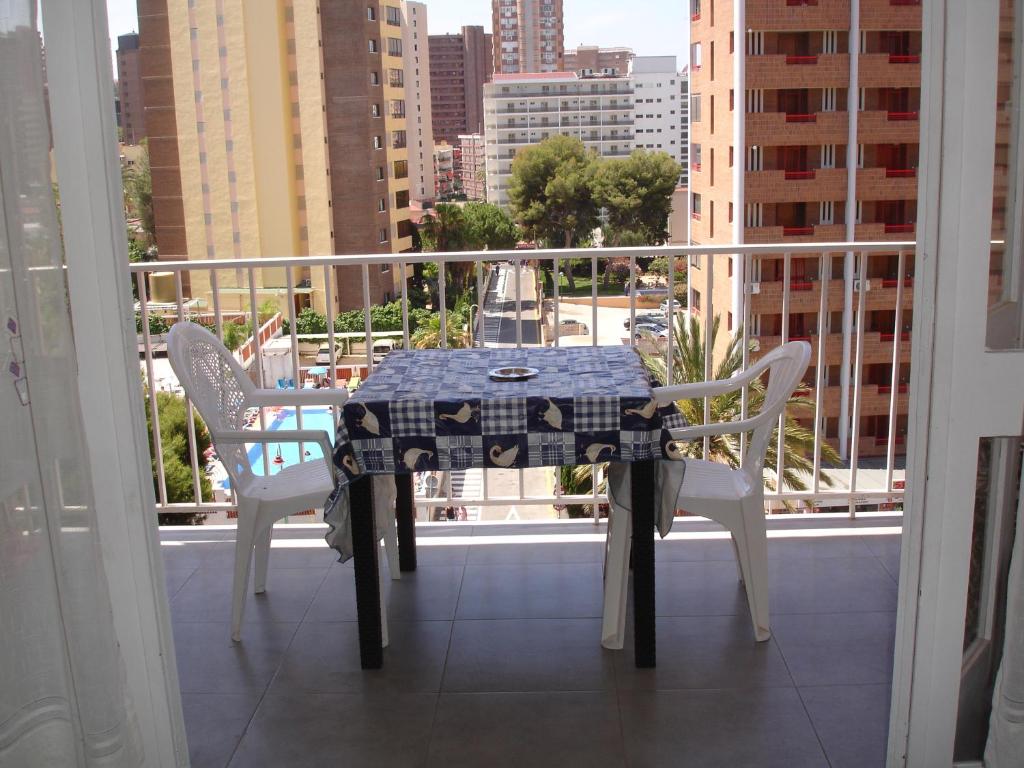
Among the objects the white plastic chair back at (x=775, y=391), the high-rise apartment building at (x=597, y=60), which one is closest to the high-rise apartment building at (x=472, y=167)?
the high-rise apartment building at (x=597, y=60)

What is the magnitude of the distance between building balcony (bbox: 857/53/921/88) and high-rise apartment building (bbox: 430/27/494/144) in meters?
49.1

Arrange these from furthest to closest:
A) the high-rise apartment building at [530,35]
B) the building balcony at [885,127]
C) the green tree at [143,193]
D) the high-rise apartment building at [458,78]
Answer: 1. the high-rise apartment building at [458,78]
2. the high-rise apartment building at [530,35]
3. the green tree at [143,193]
4. the building balcony at [885,127]

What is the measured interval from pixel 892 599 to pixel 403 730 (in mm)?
1548

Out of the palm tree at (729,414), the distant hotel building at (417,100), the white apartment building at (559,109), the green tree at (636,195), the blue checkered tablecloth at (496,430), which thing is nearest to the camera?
the blue checkered tablecloth at (496,430)

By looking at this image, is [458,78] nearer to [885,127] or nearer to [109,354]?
[885,127]

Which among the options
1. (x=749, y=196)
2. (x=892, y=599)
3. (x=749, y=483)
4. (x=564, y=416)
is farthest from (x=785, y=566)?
(x=749, y=196)

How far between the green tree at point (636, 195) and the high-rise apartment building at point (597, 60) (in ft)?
71.6

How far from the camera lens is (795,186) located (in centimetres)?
2691

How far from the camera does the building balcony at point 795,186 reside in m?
26.6

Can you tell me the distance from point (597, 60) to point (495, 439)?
62537 millimetres

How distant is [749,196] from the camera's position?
2691 centimetres

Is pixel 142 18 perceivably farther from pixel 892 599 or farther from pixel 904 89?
pixel 892 599

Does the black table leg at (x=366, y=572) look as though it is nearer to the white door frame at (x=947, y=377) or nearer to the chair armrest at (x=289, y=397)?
the chair armrest at (x=289, y=397)

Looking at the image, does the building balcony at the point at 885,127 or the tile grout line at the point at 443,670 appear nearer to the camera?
the tile grout line at the point at 443,670
